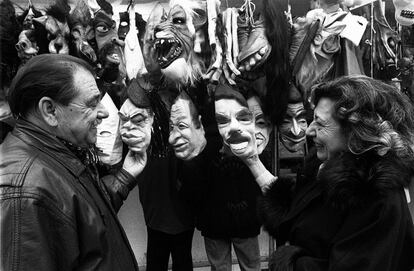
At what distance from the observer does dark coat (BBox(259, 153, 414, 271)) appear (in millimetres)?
1448

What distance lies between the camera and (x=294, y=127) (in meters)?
2.44

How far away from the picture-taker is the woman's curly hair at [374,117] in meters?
1.55

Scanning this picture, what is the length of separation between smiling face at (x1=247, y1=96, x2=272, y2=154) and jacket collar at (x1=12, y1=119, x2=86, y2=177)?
127 centimetres

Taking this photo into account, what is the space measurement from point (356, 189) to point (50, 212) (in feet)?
3.17

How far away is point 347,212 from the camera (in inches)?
60.6

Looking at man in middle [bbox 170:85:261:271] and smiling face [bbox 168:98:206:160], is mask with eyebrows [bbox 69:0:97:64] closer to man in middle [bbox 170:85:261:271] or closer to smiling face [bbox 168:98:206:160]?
smiling face [bbox 168:98:206:160]

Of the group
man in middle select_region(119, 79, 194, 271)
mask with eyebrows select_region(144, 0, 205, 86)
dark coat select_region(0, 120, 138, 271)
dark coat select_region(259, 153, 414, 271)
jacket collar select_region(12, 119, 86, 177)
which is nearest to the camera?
dark coat select_region(0, 120, 138, 271)

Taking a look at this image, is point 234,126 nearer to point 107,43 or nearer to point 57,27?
point 107,43

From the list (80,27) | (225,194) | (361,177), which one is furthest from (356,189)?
(80,27)

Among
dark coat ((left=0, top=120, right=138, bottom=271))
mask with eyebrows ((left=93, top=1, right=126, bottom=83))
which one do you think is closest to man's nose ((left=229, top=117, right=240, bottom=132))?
mask with eyebrows ((left=93, top=1, right=126, bottom=83))

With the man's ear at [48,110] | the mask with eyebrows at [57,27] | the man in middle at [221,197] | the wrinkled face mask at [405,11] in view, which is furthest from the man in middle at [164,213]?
the wrinkled face mask at [405,11]

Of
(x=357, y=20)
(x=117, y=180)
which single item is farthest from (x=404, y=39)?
(x=117, y=180)

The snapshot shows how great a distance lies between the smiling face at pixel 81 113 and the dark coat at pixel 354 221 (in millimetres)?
829

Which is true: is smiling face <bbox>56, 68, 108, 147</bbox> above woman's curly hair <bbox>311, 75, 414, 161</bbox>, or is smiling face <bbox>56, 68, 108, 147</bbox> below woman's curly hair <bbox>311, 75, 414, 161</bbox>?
above
